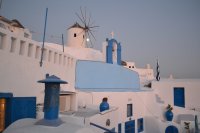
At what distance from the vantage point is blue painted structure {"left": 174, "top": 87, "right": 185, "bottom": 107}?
25734 mm

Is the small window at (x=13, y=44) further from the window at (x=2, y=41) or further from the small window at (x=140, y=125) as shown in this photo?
the small window at (x=140, y=125)

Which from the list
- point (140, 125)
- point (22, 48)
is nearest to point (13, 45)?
point (22, 48)

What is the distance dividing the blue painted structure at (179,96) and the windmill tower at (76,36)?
14816 mm

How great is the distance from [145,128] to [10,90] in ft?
59.5

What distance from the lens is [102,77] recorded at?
20.5 m

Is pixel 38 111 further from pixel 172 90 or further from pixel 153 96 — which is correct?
pixel 172 90

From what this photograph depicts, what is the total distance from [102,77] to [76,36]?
39.9 ft

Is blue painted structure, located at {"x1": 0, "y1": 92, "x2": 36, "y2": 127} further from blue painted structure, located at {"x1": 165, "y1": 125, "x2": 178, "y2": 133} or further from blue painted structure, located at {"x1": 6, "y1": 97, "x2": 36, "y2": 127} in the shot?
blue painted structure, located at {"x1": 165, "y1": 125, "x2": 178, "y2": 133}

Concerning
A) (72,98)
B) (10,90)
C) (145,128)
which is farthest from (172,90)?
(10,90)

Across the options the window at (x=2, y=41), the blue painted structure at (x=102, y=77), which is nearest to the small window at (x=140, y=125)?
the blue painted structure at (x=102, y=77)

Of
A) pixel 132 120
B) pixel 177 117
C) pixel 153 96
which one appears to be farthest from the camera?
pixel 153 96

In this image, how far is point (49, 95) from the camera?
21.7 feet

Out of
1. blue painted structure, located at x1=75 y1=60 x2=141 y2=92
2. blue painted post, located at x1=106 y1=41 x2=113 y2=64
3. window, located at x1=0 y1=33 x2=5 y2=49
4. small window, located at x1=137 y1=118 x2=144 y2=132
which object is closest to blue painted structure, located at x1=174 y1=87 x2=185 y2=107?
blue painted structure, located at x1=75 y1=60 x2=141 y2=92

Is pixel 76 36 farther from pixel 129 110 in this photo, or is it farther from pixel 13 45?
pixel 13 45
